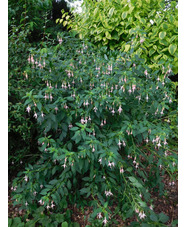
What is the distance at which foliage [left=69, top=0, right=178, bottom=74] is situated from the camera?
9.61 feet

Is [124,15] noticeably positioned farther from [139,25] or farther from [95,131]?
[95,131]

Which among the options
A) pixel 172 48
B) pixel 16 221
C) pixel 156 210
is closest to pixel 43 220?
pixel 16 221

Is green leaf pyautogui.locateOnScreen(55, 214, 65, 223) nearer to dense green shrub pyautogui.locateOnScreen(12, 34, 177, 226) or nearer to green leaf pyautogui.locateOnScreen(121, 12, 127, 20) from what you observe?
dense green shrub pyautogui.locateOnScreen(12, 34, 177, 226)

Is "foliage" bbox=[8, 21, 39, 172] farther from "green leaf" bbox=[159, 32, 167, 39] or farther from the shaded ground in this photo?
"green leaf" bbox=[159, 32, 167, 39]

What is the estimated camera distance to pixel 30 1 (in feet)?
8.68

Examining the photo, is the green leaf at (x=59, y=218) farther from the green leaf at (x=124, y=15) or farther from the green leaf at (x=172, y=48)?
the green leaf at (x=124, y=15)

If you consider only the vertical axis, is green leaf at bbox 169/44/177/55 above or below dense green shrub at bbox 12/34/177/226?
above

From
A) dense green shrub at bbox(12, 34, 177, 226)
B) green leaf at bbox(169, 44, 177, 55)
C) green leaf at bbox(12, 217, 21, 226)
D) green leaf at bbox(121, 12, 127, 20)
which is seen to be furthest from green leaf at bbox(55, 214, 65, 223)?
green leaf at bbox(121, 12, 127, 20)

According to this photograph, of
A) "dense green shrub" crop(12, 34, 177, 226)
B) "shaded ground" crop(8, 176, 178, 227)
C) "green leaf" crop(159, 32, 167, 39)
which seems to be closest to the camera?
"dense green shrub" crop(12, 34, 177, 226)

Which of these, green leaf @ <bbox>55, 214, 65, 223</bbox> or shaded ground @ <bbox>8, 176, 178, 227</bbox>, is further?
shaded ground @ <bbox>8, 176, 178, 227</bbox>

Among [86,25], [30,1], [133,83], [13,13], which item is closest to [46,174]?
[133,83]

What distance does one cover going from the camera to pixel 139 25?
2949 mm

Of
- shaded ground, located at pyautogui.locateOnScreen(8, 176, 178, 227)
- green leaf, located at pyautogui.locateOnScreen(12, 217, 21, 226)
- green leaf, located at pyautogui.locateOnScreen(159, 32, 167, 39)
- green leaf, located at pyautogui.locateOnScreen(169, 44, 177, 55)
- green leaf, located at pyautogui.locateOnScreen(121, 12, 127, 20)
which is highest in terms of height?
green leaf, located at pyautogui.locateOnScreen(121, 12, 127, 20)

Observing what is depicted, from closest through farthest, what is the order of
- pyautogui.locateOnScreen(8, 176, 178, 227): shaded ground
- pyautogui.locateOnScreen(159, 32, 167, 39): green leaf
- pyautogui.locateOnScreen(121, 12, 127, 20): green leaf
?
pyautogui.locateOnScreen(8, 176, 178, 227): shaded ground < pyautogui.locateOnScreen(159, 32, 167, 39): green leaf < pyautogui.locateOnScreen(121, 12, 127, 20): green leaf
